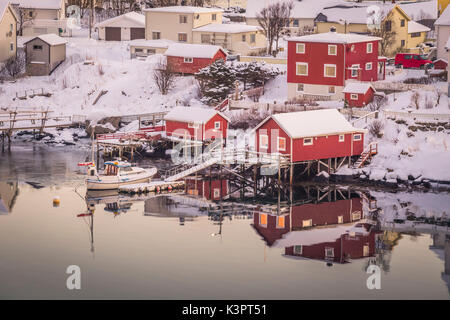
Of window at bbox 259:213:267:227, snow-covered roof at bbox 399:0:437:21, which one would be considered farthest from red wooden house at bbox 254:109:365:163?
snow-covered roof at bbox 399:0:437:21

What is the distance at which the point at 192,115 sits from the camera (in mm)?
67438

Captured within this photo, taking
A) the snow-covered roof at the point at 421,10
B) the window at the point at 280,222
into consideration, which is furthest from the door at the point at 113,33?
the window at the point at 280,222

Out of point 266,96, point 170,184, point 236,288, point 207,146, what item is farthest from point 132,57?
point 236,288

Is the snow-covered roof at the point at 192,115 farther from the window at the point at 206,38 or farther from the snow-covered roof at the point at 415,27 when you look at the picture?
the snow-covered roof at the point at 415,27

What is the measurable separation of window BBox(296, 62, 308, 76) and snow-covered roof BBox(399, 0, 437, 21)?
3065 centimetres

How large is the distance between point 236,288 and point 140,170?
20429 mm

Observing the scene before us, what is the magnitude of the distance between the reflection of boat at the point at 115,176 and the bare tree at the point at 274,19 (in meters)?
33.8

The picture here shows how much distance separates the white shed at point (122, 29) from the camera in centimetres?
9712

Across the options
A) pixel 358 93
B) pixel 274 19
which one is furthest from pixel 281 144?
pixel 274 19

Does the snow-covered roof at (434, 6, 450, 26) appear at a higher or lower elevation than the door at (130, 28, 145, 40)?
higher

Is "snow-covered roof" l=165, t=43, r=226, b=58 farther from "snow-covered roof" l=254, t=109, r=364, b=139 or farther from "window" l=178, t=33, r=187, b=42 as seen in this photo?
"snow-covered roof" l=254, t=109, r=364, b=139

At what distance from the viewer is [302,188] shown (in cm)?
5959

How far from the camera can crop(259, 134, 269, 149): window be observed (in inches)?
2413

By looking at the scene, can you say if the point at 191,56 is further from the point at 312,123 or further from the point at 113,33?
the point at 312,123
